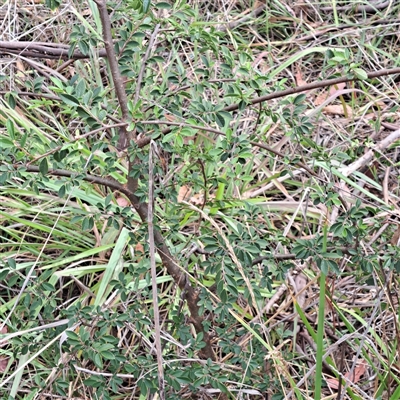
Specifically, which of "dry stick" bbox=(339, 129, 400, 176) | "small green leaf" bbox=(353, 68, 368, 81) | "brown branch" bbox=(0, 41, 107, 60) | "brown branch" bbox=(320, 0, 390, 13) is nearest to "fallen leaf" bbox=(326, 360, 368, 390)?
"dry stick" bbox=(339, 129, 400, 176)

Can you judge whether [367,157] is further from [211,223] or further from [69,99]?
[69,99]

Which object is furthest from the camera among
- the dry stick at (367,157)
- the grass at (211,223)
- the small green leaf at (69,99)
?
the dry stick at (367,157)

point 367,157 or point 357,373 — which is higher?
point 367,157

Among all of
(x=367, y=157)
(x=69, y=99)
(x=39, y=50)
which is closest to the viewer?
(x=69, y=99)

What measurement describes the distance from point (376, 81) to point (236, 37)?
59cm

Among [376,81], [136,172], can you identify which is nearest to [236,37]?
[376,81]

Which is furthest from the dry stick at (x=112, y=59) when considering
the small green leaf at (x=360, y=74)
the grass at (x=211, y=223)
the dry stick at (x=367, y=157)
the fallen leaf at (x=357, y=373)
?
the dry stick at (x=367, y=157)

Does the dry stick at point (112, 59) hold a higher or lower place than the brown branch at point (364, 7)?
higher

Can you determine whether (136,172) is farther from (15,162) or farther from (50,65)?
(50,65)

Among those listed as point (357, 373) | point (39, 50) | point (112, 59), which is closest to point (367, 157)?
point (357, 373)

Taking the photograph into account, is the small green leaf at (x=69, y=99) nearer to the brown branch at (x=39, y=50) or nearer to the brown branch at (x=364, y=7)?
the brown branch at (x=39, y=50)

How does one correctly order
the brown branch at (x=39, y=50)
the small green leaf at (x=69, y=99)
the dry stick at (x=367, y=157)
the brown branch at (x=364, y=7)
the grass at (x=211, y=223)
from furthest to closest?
the brown branch at (x=364, y=7) < the brown branch at (x=39, y=50) < the dry stick at (x=367, y=157) < the grass at (x=211, y=223) < the small green leaf at (x=69, y=99)

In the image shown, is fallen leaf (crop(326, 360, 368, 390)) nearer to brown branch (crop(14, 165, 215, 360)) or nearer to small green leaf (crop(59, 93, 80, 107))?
brown branch (crop(14, 165, 215, 360))

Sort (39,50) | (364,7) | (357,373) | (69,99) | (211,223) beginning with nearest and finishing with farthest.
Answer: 1. (69,99)
2. (211,223)
3. (357,373)
4. (39,50)
5. (364,7)
